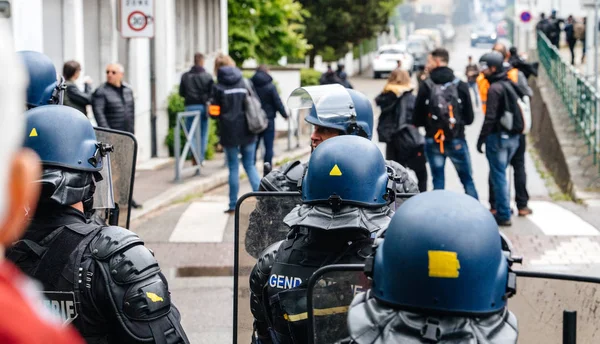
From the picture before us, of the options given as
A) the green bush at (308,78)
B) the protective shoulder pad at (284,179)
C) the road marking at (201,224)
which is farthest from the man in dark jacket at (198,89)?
the green bush at (308,78)

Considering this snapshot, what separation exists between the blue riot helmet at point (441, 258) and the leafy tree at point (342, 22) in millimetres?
38109

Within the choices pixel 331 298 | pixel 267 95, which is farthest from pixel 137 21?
pixel 331 298

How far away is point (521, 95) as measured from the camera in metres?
11.8

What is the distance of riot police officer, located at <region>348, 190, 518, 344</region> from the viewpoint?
214 centimetres

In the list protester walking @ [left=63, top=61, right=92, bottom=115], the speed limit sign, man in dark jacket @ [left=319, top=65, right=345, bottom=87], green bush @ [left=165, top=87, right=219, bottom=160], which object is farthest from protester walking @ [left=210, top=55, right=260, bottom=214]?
man in dark jacket @ [left=319, top=65, right=345, bottom=87]

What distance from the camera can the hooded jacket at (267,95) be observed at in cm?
1590

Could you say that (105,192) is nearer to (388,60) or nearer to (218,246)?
(218,246)

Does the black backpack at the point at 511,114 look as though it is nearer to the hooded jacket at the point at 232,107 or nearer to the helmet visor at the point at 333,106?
the hooded jacket at the point at 232,107

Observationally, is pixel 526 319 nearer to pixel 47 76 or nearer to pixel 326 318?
pixel 326 318

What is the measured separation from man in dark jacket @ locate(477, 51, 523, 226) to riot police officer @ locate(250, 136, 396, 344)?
8077mm

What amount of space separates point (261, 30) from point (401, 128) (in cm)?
1795

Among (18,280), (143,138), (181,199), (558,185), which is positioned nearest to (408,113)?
(181,199)

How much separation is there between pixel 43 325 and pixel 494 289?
49.3 inches

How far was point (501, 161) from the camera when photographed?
11.7 metres
